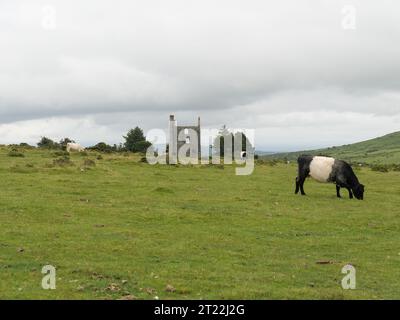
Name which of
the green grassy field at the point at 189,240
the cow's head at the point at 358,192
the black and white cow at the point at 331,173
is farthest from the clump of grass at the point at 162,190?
the cow's head at the point at 358,192

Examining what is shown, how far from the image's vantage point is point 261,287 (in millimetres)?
12219

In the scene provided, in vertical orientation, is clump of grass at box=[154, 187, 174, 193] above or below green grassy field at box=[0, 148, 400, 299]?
above

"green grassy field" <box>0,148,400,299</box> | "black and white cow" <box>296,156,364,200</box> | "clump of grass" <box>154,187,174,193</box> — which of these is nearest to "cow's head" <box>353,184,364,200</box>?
"black and white cow" <box>296,156,364,200</box>

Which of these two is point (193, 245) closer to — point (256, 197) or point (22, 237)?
point (22, 237)

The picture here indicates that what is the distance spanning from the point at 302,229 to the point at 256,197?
8331mm

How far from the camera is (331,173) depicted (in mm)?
30156

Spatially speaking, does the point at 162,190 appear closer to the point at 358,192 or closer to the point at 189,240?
the point at 358,192

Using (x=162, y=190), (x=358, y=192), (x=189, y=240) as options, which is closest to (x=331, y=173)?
(x=358, y=192)

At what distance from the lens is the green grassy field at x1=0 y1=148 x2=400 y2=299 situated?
12.3 m

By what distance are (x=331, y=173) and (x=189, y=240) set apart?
14979mm

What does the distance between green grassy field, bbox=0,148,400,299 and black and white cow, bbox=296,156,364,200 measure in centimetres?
101

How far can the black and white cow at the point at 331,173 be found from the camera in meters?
30.0

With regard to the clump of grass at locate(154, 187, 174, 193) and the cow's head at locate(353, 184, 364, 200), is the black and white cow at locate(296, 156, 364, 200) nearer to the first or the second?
the cow's head at locate(353, 184, 364, 200)

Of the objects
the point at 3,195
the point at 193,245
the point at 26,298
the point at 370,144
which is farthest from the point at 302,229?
the point at 370,144
